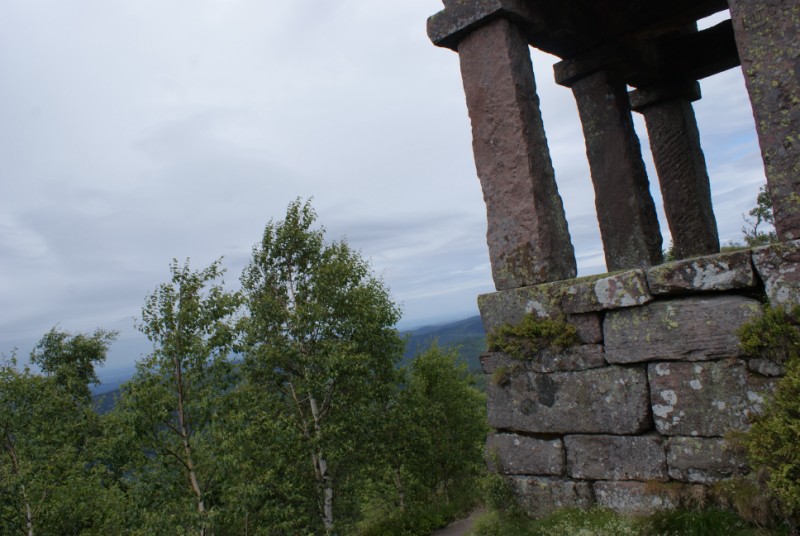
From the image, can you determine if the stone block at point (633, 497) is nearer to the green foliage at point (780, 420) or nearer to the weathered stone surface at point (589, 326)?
the green foliage at point (780, 420)

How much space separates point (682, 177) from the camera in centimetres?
732

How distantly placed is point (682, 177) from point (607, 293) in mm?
4284

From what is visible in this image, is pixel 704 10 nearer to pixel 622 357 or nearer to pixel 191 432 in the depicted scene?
pixel 622 357

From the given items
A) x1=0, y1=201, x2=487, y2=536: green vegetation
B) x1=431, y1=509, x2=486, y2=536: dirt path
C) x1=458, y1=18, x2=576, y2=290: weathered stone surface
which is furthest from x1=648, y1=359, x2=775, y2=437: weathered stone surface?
x1=431, y1=509, x2=486, y2=536: dirt path

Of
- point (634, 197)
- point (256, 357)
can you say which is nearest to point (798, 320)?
point (634, 197)

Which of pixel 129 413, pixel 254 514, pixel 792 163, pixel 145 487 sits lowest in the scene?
pixel 254 514

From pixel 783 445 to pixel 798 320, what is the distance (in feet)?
2.49

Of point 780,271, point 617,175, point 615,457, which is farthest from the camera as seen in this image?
point 617,175

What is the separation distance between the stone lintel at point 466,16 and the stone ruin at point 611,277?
0.02 meters

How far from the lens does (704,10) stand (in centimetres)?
605

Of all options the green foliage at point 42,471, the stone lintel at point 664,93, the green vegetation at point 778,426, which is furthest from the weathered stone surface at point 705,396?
the green foliage at point 42,471

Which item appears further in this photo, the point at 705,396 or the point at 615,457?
the point at 615,457

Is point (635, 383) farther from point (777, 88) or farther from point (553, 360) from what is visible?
point (777, 88)

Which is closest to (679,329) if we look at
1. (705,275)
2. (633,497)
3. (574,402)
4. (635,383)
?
(705,275)
